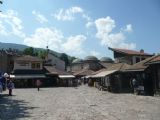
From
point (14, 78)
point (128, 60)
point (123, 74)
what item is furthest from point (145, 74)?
point (14, 78)

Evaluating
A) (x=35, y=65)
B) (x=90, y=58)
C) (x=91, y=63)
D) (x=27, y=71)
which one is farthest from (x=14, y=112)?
(x=90, y=58)

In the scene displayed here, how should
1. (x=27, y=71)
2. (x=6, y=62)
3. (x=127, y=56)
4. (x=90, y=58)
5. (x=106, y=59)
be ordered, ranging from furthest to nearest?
1. (x=106, y=59)
2. (x=90, y=58)
3. (x=6, y=62)
4. (x=27, y=71)
5. (x=127, y=56)

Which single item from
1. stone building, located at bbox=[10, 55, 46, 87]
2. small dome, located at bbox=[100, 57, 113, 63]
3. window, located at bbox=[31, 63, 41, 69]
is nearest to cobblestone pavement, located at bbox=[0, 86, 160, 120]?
stone building, located at bbox=[10, 55, 46, 87]

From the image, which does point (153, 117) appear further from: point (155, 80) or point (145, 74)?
point (145, 74)

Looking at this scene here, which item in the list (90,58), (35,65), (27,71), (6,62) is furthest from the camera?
(90,58)

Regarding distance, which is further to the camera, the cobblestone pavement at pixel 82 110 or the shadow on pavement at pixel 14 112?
the shadow on pavement at pixel 14 112

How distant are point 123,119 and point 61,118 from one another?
2845mm

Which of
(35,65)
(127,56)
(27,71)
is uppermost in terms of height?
(127,56)

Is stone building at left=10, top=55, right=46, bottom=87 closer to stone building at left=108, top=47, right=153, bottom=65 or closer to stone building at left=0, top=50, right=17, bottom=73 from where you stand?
stone building at left=0, top=50, right=17, bottom=73

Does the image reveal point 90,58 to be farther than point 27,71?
Yes

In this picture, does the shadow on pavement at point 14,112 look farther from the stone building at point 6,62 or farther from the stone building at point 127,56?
the stone building at point 6,62

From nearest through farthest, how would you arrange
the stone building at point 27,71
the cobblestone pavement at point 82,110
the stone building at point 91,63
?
the cobblestone pavement at point 82,110 → the stone building at point 27,71 → the stone building at point 91,63

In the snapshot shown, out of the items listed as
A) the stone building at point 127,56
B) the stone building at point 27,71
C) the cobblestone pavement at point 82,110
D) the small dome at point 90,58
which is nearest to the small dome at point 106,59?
the small dome at point 90,58

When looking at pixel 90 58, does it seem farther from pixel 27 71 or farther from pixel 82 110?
pixel 82 110
